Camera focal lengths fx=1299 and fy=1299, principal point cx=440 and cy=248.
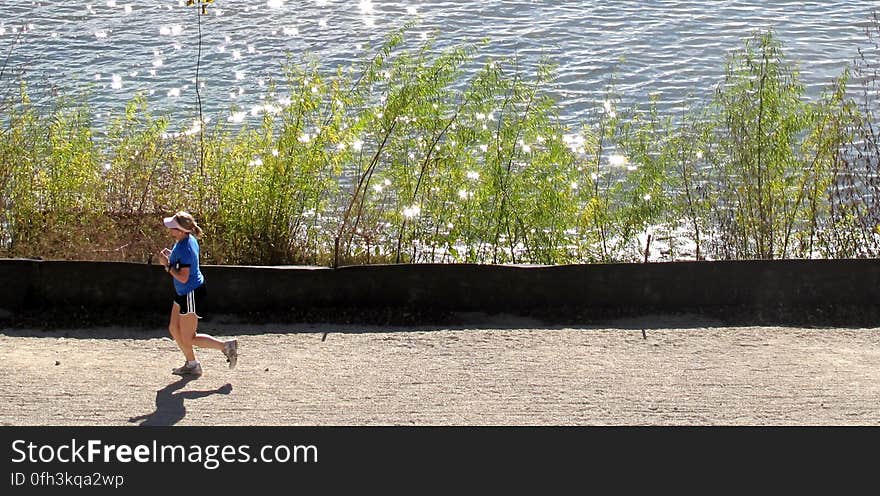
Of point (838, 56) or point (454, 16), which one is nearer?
point (838, 56)

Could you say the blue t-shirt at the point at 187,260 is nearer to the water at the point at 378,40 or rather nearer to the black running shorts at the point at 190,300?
the black running shorts at the point at 190,300

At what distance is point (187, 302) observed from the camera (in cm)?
1027

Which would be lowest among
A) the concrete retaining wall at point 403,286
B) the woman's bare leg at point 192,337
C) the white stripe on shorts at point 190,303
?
the woman's bare leg at point 192,337

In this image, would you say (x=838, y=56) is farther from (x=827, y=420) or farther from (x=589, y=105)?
(x=827, y=420)

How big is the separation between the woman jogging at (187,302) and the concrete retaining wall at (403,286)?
1485mm

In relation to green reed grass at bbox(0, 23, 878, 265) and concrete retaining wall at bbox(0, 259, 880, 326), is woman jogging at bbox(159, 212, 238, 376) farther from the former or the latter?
green reed grass at bbox(0, 23, 878, 265)

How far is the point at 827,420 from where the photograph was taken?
→ 29.9ft

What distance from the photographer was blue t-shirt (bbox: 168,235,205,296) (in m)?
10.2

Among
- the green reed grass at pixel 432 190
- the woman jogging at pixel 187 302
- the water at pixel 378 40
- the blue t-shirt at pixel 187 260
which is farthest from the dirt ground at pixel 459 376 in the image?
the water at pixel 378 40

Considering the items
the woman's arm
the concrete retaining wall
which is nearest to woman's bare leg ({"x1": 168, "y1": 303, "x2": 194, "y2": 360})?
the woman's arm

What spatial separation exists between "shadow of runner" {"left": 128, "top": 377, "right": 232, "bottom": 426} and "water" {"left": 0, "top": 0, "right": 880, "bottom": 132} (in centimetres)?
1254

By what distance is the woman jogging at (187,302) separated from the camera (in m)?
10.1

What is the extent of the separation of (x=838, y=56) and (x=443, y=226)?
15.3 meters
